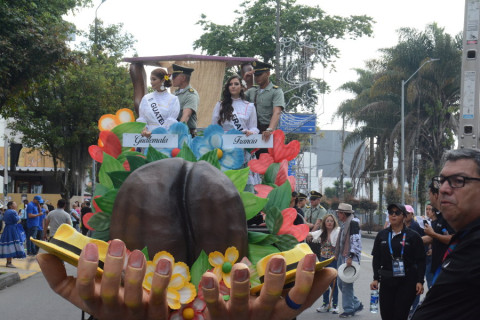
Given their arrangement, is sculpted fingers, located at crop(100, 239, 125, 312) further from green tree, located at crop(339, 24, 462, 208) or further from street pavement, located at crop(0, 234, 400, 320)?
green tree, located at crop(339, 24, 462, 208)

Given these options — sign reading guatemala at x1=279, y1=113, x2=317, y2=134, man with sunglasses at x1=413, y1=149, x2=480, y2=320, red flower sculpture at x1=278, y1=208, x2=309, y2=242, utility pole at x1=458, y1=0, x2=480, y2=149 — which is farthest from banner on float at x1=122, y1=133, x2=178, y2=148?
sign reading guatemala at x1=279, y1=113, x2=317, y2=134

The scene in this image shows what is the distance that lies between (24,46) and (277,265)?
10651mm

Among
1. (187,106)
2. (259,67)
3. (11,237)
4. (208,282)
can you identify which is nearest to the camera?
(208,282)

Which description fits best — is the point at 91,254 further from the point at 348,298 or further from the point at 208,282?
the point at 348,298

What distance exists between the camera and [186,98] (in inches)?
219

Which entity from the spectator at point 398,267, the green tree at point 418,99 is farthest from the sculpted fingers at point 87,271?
the green tree at point 418,99

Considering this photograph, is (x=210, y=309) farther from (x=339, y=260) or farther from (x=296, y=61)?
(x=296, y=61)

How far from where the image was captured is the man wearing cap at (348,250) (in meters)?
9.77

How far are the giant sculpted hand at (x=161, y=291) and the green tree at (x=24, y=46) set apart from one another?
30.6 feet

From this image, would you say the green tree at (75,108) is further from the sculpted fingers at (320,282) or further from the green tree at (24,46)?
the sculpted fingers at (320,282)

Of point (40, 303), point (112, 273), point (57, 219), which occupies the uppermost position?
point (112, 273)

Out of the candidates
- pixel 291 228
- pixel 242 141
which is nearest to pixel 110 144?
pixel 242 141

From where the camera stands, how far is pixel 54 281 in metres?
3.18

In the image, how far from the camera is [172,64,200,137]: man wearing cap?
5438 mm
